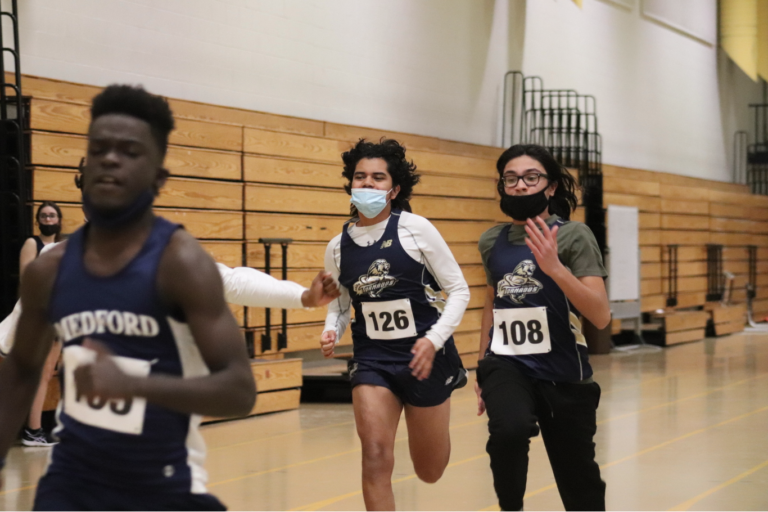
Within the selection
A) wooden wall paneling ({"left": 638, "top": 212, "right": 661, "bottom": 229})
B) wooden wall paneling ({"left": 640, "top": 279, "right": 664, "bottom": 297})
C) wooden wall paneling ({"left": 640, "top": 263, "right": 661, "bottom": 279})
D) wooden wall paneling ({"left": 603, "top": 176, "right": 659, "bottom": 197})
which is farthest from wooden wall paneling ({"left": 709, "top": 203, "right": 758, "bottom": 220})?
wooden wall paneling ({"left": 640, "top": 279, "right": 664, "bottom": 297})

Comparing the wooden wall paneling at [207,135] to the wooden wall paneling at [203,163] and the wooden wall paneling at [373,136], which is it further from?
the wooden wall paneling at [373,136]

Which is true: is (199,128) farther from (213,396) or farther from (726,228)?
(726,228)

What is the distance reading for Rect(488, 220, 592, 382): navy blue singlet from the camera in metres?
3.54

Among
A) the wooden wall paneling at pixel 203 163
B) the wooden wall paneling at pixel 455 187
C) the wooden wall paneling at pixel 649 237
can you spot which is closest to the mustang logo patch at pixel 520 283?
the wooden wall paneling at pixel 203 163

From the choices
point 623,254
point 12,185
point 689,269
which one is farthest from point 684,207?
point 12,185

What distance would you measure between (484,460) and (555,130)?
881 cm

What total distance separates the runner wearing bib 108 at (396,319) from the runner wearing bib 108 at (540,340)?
7.8 inches

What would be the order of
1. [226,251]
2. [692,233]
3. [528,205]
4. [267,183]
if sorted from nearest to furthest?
[528,205] < [226,251] < [267,183] < [692,233]

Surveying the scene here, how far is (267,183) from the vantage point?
8.75 m

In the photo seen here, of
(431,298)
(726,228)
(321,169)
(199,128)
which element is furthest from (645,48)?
(431,298)

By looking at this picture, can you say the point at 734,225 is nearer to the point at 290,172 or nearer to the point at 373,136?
the point at 373,136

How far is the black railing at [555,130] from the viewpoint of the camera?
13.1 m

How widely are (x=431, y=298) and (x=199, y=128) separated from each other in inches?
183

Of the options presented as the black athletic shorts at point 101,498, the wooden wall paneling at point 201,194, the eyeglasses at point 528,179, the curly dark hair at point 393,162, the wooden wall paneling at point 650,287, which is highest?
the wooden wall paneling at point 201,194
